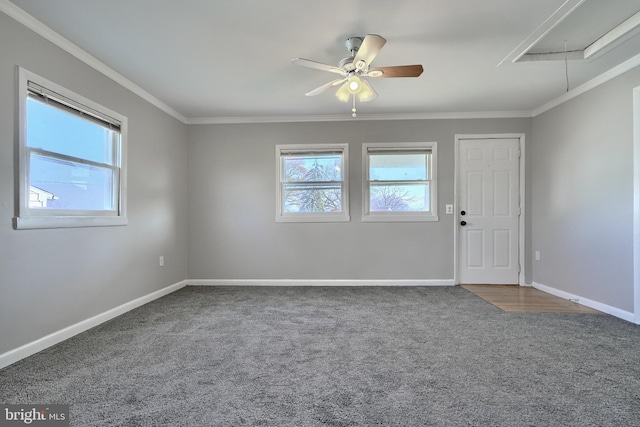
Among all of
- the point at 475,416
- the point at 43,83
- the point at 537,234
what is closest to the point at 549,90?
the point at 537,234

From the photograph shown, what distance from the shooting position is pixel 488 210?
4.15m

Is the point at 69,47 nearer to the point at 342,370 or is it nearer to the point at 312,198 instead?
the point at 312,198

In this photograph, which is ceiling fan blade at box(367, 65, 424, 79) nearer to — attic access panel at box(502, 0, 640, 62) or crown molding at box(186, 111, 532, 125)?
attic access panel at box(502, 0, 640, 62)

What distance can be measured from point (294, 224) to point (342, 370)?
256 centimetres

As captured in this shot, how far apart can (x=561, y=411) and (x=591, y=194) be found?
2717 mm

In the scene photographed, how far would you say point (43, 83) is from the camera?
2.20 m

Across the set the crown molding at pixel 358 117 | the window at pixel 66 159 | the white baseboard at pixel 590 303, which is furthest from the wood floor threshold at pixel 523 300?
the window at pixel 66 159

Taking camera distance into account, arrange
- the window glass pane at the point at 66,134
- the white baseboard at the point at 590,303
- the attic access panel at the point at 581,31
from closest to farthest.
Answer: the attic access panel at the point at 581,31, the window glass pane at the point at 66,134, the white baseboard at the point at 590,303

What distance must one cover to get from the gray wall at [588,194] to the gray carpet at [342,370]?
0.55 metres

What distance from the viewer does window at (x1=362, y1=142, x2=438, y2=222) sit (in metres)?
4.17

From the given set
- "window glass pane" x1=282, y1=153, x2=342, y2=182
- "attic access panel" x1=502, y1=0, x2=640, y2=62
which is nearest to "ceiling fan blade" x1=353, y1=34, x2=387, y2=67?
"attic access panel" x1=502, y1=0, x2=640, y2=62

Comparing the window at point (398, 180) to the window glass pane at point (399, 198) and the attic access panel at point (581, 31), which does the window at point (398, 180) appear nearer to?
the window glass pane at point (399, 198)

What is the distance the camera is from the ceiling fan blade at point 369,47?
191cm

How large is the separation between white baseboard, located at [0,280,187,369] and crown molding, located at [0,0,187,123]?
90.9 inches
